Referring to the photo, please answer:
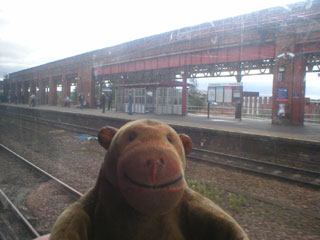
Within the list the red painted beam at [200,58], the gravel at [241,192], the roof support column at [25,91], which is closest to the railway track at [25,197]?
the gravel at [241,192]

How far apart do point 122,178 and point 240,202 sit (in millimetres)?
3954

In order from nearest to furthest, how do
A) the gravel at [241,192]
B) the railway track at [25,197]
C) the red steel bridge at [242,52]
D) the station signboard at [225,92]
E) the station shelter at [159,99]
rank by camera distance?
the railway track at [25,197]
the gravel at [241,192]
the red steel bridge at [242,52]
the station signboard at [225,92]
the station shelter at [159,99]

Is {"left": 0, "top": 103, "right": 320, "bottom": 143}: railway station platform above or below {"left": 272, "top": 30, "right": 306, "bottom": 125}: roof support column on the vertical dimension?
below

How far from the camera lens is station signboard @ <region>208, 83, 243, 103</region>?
15.7 m

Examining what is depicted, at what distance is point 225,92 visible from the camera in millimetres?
16109

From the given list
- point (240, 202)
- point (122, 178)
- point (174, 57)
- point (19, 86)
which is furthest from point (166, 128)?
point (19, 86)

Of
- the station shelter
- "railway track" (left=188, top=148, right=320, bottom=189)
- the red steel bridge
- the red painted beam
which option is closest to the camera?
"railway track" (left=188, top=148, right=320, bottom=189)

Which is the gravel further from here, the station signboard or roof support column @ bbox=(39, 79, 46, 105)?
roof support column @ bbox=(39, 79, 46, 105)

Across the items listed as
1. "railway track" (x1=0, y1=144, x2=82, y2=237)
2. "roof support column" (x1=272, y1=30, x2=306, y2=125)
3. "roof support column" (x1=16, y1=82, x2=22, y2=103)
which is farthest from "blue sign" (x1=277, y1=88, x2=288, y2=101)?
"roof support column" (x1=16, y1=82, x2=22, y2=103)

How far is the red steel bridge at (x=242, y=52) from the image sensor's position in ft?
42.3

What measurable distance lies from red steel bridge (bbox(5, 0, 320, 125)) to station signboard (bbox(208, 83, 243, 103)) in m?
1.42

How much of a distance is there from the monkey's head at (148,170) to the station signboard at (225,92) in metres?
15.1

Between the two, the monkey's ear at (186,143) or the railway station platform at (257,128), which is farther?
the railway station platform at (257,128)

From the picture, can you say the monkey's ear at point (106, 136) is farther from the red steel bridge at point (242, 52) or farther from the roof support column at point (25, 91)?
the roof support column at point (25, 91)
